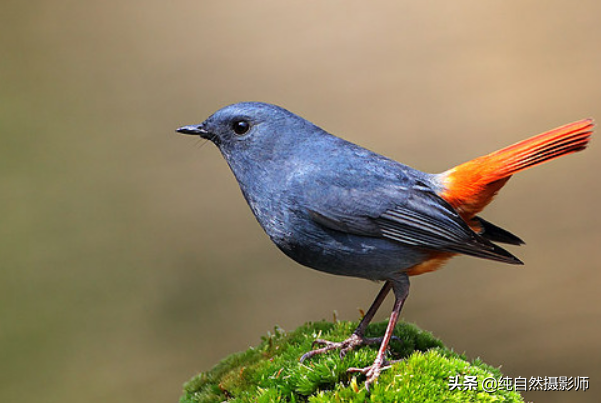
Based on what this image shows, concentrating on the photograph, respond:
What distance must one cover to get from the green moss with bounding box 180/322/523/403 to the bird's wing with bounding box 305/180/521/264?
41cm

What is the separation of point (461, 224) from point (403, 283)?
31 cm

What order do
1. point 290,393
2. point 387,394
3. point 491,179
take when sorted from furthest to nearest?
point 491,179 < point 290,393 < point 387,394

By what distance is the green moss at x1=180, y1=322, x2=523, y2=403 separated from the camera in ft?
6.73

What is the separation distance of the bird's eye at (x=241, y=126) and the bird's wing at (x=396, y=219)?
0.38 meters

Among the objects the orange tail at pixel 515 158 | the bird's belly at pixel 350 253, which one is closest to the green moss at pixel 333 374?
the bird's belly at pixel 350 253

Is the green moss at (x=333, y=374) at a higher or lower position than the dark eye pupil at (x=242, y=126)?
lower

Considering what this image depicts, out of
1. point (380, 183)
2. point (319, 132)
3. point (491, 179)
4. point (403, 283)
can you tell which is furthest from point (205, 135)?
point (491, 179)

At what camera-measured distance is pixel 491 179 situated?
232cm

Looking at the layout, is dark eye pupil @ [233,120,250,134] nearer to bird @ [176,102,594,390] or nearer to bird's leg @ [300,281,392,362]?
bird @ [176,102,594,390]

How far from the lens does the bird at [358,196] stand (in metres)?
2.21

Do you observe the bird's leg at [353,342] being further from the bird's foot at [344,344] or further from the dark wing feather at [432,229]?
the dark wing feather at [432,229]

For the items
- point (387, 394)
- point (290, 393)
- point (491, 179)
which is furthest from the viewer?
point (491, 179)

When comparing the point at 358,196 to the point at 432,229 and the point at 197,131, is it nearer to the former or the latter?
the point at 432,229

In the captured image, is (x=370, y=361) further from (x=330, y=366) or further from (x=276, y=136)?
(x=276, y=136)
